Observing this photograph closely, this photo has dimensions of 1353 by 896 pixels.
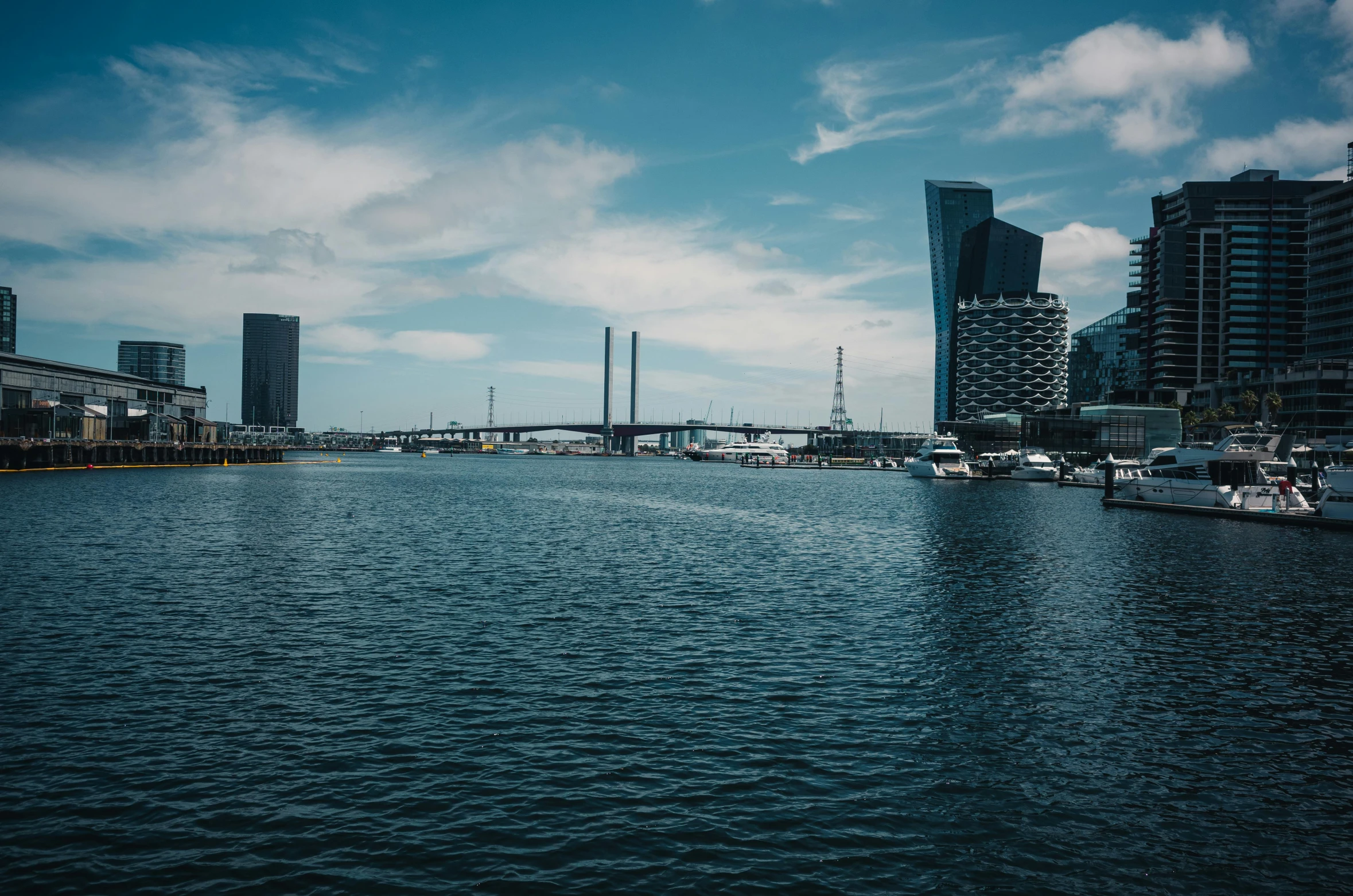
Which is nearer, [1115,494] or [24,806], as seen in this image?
[24,806]

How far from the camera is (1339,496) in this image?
73375 mm

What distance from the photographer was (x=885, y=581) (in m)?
43.9

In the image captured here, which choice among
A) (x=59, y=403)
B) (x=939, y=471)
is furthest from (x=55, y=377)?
(x=939, y=471)

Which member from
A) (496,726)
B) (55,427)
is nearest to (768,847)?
(496,726)

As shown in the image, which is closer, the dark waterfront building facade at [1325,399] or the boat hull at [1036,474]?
the boat hull at [1036,474]

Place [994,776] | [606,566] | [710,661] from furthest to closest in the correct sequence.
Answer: [606,566] → [710,661] → [994,776]

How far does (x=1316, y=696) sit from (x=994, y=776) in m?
12.5

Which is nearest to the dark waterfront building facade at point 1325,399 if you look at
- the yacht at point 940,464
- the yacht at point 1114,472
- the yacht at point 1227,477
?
the yacht at point 1114,472

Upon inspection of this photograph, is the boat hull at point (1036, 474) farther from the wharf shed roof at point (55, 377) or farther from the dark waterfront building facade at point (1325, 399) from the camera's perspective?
the wharf shed roof at point (55, 377)

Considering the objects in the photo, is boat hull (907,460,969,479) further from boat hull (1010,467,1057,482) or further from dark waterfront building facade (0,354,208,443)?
dark waterfront building facade (0,354,208,443)

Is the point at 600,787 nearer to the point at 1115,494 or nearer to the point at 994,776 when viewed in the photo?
the point at 994,776

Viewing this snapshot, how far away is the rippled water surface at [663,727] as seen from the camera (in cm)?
1456

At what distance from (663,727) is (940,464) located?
166083 millimetres

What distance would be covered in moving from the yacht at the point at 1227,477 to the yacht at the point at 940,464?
251 ft
